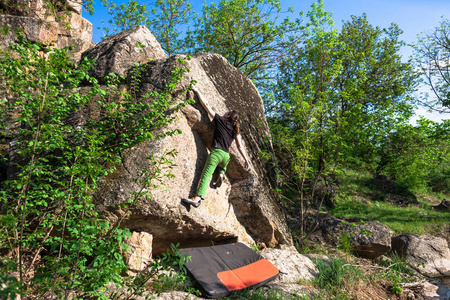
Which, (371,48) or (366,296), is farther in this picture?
(371,48)

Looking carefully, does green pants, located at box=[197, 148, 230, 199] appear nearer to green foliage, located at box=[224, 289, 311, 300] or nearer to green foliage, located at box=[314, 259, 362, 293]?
green foliage, located at box=[224, 289, 311, 300]

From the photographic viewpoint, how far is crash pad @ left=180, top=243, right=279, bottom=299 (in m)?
3.67

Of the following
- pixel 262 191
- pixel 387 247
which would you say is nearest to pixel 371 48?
pixel 387 247

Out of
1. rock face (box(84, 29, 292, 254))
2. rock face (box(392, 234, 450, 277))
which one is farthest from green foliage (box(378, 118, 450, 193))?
rock face (box(84, 29, 292, 254))

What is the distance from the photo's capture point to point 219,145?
4738 millimetres

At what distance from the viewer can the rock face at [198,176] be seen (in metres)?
3.93

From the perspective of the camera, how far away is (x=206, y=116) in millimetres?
4957

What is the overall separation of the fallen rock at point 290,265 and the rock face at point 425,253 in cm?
335

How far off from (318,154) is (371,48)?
10781 mm

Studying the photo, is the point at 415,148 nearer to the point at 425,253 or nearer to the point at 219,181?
the point at 425,253

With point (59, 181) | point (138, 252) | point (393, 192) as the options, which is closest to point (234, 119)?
point (138, 252)

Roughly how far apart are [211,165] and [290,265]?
2328 mm

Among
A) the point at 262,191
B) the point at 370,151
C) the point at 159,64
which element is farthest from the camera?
the point at 370,151

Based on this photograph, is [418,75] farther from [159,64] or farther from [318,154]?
[159,64]
